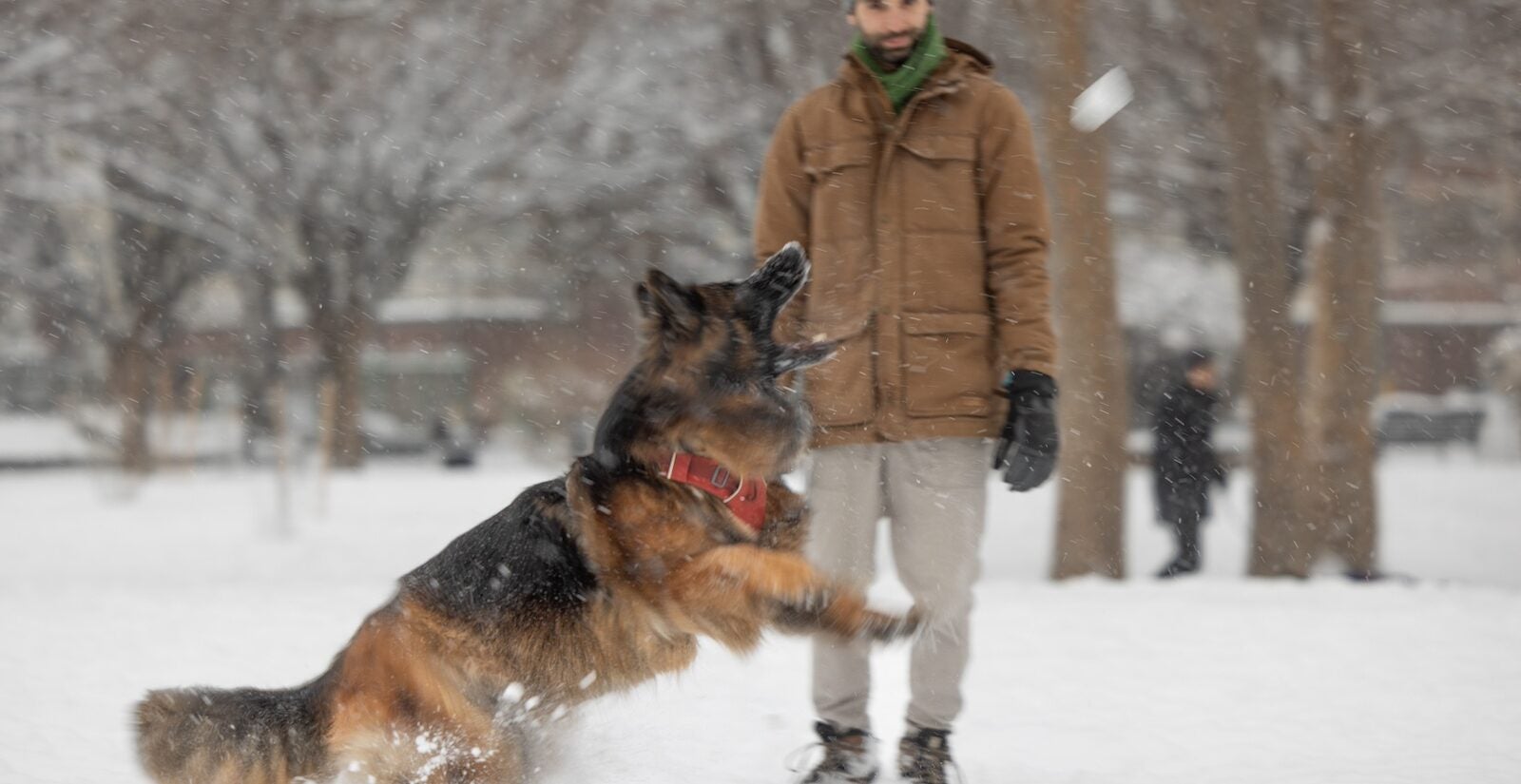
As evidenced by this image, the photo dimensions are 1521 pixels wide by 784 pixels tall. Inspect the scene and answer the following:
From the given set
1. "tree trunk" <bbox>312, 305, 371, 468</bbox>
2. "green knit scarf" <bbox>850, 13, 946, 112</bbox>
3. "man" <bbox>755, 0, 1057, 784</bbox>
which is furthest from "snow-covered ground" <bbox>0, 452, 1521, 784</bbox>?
"tree trunk" <bbox>312, 305, 371, 468</bbox>

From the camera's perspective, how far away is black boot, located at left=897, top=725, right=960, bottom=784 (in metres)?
3.83

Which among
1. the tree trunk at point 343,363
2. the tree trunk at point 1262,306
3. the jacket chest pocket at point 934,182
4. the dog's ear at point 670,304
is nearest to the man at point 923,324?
the jacket chest pocket at point 934,182

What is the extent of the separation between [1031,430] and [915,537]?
0.49 metres

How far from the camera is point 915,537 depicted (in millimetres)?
3850

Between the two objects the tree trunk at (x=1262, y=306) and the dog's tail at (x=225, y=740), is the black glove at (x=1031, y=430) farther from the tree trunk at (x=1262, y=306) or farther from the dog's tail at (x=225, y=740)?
the tree trunk at (x=1262, y=306)

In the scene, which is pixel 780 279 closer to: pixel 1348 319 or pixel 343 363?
pixel 1348 319

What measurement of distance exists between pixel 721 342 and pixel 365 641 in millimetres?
1197

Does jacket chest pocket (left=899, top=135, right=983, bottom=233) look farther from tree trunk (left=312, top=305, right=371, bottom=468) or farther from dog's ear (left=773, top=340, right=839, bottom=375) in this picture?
tree trunk (left=312, top=305, right=371, bottom=468)

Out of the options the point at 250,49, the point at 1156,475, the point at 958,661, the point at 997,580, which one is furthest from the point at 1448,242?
the point at 958,661

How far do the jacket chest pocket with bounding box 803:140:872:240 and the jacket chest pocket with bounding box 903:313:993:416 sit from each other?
35cm

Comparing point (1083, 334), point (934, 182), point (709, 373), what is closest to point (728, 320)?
point (709, 373)

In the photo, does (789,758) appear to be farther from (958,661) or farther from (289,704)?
(289,704)

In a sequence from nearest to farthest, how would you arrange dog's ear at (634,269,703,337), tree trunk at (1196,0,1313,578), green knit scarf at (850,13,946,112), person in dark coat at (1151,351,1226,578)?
1. dog's ear at (634,269,703,337)
2. green knit scarf at (850,13,946,112)
3. tree trunk at (1196,0,1313,578)
4. person in dark coat at (1151,351,1226,578)

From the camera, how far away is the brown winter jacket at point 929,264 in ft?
12.3
